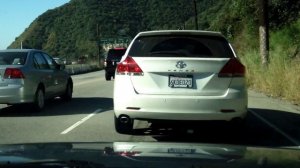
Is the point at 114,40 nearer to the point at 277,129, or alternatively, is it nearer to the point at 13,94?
the point at 13,94

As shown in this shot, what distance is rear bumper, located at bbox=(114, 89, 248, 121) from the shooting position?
27.8ft

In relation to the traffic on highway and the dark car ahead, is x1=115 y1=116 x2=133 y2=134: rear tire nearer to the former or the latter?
the traffic on highway

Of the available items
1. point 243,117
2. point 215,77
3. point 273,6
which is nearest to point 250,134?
point 243,117

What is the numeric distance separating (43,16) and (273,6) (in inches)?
3322

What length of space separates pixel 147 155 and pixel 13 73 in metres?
9.94

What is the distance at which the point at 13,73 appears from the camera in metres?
13.3

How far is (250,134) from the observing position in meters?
10.0

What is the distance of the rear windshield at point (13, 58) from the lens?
45.2 ft

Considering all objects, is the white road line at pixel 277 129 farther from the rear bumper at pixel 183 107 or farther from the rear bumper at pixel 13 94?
the rear bumper at pixel 13 94

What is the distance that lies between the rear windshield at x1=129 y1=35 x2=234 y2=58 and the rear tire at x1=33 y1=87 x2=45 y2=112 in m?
5.13

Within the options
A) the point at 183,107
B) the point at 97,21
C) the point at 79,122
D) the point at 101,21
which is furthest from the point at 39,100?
the point at 101,21

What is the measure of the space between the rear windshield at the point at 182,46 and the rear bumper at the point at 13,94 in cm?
481

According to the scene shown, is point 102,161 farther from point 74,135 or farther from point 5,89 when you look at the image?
point 5,89

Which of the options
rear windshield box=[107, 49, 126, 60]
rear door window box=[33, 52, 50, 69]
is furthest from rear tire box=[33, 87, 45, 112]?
rear windshield box=[107, 49, 126, 60]
